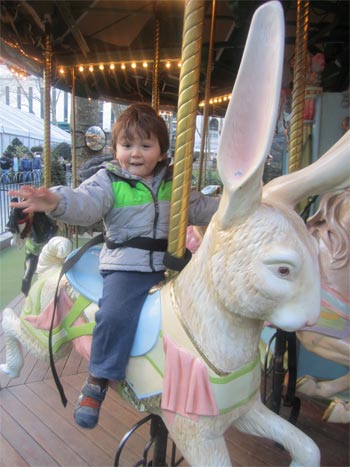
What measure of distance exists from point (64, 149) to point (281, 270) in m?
10.5

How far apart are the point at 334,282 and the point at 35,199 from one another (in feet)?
4.08

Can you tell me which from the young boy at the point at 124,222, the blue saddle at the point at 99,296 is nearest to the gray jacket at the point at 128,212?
the young boy at the point at 124,222

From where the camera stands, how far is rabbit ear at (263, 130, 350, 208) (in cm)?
73

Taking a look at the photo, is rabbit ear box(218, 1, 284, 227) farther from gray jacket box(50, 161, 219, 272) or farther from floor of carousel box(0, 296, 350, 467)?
floor of carousel box(0, 296, 350, 467)

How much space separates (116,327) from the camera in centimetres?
99

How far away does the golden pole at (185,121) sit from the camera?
0.93 m

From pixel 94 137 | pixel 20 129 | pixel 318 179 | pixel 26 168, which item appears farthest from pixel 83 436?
pixel 20 129

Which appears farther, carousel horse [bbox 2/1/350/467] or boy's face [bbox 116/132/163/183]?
boy's face [bbox 116/132/163/183]

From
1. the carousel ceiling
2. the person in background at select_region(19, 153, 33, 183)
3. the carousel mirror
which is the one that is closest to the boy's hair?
the carousel ceiling

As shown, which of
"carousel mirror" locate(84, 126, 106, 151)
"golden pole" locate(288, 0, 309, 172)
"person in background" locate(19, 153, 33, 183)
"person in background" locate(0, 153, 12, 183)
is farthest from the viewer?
"person in background" locate(19, 153, 33, 183)

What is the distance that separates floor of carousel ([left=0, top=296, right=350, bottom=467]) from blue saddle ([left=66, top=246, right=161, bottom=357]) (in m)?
0.89

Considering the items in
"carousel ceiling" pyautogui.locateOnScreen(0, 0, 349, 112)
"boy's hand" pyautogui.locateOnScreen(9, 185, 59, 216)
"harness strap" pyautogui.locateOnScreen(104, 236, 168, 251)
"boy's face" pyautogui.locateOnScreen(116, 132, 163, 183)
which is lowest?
"harness strap" pyautogui.locateOnScreen(104, 236, 168, 251)

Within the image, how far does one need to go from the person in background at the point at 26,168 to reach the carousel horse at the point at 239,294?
10.2 meters

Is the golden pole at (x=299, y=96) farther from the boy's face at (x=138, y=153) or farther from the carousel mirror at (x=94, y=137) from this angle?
the carousel mirror at (x=94, y=137)
